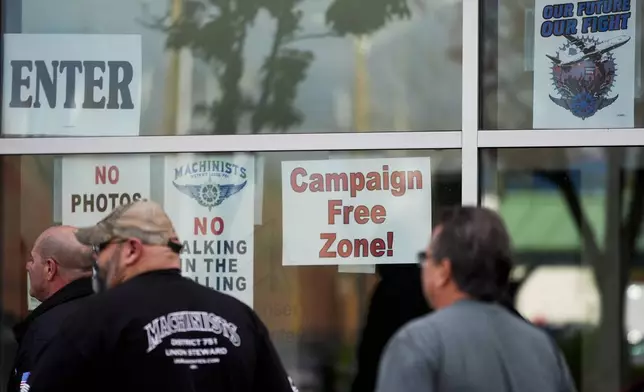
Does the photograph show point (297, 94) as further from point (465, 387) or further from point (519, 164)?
point (465, 387)

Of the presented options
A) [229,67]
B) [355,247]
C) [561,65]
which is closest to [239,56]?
[229,67]

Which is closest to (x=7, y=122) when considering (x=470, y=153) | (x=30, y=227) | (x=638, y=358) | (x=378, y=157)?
(x=30, y=227)

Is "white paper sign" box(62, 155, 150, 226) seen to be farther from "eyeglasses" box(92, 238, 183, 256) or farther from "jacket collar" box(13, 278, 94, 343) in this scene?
"eyeglasses" box(92, 238, 183, 256)

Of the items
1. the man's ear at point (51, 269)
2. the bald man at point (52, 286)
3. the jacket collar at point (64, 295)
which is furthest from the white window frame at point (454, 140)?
the jacket collar at point (64, 295)

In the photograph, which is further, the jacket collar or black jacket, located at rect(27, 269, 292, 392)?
the jacket collar

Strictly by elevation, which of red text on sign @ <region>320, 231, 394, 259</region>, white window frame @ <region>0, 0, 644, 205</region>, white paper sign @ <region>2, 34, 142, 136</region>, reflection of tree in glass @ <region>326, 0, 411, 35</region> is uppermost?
reflection of tree in glass @ <region>326, 0, 411, 35</region>

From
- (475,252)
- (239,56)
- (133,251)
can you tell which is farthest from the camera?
(239,56)

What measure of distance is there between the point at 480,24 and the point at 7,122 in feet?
7.96

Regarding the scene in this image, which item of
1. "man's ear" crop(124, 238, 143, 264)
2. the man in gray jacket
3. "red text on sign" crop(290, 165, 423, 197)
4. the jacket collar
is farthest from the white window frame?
the man in gray jacket

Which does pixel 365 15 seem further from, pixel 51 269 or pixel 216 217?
pixel 51 269

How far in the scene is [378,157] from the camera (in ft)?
17.3

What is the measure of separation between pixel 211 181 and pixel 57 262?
97 cm

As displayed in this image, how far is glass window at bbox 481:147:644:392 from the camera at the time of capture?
17.1 ft

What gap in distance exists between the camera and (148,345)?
3.21 meters
